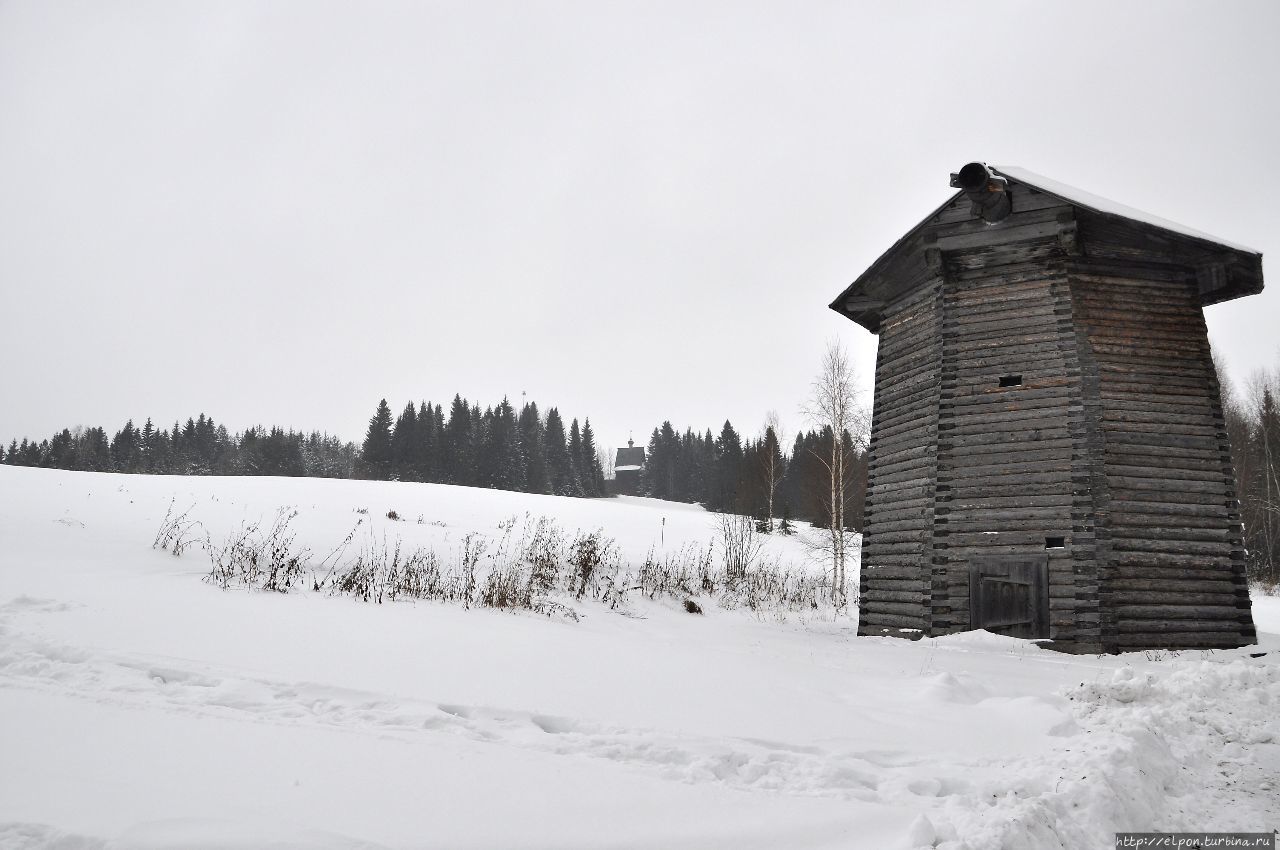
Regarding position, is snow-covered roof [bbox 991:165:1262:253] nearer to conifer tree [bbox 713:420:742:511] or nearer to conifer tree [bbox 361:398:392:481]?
conifer tree [bbox 713:420:742:511]

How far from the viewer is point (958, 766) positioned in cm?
402

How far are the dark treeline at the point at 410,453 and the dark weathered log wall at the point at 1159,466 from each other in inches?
2238

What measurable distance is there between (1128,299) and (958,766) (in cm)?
1017

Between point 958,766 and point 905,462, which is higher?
point 905,462

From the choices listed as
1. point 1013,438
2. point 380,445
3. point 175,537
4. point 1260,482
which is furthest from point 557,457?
point 1013,438

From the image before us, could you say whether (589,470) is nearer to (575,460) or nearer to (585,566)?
(575,460)

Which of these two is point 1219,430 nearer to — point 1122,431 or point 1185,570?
point 1122,431

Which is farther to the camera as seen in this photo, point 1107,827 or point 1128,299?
point 1128,299

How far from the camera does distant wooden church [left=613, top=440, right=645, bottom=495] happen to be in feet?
299

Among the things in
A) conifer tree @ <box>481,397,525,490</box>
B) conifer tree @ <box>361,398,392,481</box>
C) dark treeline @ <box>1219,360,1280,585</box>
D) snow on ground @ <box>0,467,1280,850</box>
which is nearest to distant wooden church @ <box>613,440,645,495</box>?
conifer tree @ <box>481,397,525,490</box>

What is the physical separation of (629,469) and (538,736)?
87.5 metres

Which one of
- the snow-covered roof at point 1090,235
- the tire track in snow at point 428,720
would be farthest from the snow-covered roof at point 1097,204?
the tire track in snow at point 428,720

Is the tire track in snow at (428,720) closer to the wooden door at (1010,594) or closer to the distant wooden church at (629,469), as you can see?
the wooden door at (1010,594)

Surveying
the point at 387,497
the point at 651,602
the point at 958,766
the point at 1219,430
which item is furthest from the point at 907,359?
the point at 387,497
